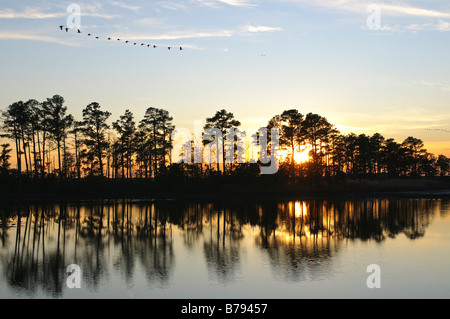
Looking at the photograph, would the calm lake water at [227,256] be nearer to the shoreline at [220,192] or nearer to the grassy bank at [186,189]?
the shoreline at [220,192]

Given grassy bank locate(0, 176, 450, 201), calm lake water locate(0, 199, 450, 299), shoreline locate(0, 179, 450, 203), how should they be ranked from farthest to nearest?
grassy bank locate(0, 176, 450, 201)
shoreline locate(0, 179, 450, 203)
calm lake water locate(0, 199, 450, 299)

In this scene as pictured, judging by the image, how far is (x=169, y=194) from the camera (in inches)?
3083

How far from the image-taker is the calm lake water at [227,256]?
17.2 m

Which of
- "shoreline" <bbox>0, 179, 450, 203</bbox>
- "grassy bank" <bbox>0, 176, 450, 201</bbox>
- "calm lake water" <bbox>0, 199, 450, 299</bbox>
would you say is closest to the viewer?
"calm lake water" <bbox>0, 199, 450, 299</bbox>

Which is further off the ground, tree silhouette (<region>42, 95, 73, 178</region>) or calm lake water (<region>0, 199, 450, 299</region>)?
tree silhouette (<region>42, 95, 73, 178</region>)

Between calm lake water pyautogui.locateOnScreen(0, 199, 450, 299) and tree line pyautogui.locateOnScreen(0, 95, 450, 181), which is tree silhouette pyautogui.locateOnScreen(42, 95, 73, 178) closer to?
tree line pyautogui.locateOnScreen(0, 95, 450, 181)

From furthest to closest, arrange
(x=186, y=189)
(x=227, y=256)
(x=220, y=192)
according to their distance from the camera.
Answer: (x=186, y=189), (x=220, y=192), (x=227, y=256)

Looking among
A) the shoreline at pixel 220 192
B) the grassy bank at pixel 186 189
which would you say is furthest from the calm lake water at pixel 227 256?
the grassy bank at pixel 186 189

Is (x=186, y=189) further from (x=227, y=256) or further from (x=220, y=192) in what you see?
(x=227, y=256)

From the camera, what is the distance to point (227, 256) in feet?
A: 79.2

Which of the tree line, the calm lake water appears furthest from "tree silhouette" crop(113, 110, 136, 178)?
the calm lake water

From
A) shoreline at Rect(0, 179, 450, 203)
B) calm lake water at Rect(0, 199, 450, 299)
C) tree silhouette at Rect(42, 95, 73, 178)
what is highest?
tree silhouette at Rect(42, 95, 73, 178)

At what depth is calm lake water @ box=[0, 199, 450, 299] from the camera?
17.2m

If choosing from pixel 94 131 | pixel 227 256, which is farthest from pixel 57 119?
pixel 227 256
